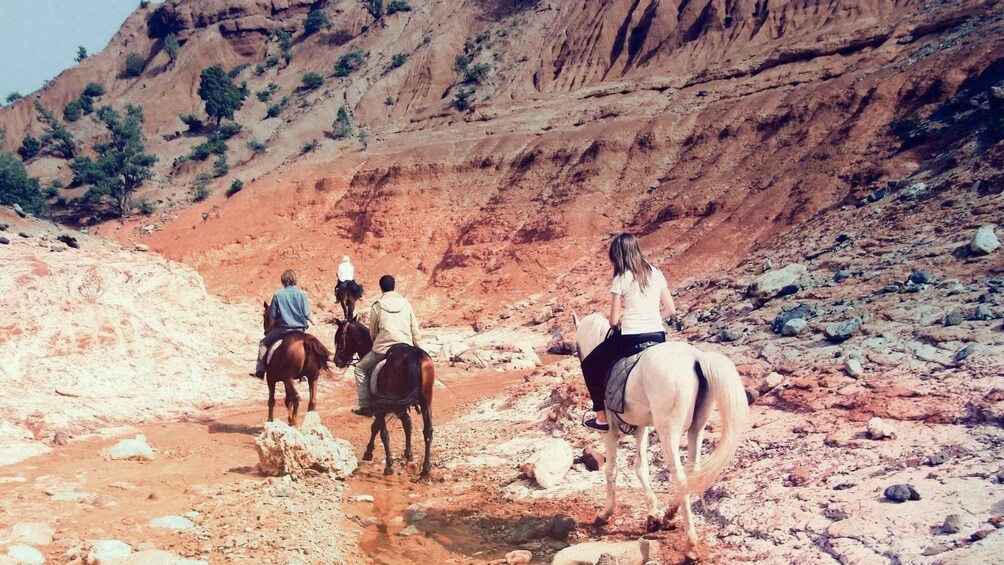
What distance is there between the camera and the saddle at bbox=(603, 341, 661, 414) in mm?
5703

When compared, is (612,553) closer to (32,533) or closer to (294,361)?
(32,533)

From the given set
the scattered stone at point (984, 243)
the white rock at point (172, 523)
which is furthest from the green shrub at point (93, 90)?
the scattered stone at point (984, 243)

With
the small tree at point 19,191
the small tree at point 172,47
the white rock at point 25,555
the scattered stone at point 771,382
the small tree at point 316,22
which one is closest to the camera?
the white rock at point 25,555

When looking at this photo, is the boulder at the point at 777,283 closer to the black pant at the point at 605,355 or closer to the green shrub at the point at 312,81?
the black pant at the point at 605,355

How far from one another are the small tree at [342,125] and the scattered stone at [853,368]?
4272cm

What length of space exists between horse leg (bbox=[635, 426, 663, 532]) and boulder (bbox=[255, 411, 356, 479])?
3577 millimetres

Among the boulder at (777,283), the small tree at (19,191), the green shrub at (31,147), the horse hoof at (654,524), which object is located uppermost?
the green shrub at (31,147)

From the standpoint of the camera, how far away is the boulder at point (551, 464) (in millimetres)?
7389

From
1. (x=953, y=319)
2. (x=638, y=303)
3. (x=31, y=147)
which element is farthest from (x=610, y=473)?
(x=31, y=147)

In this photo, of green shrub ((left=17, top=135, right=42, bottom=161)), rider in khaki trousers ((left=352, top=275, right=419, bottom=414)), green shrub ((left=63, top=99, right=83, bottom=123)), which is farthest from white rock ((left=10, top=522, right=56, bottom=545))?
green shrub ((left=63, top=99, right=83, bottom=123))

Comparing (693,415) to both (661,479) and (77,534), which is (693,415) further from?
(77,534)

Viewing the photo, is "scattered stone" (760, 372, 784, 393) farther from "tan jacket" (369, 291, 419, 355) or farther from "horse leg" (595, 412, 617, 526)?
"tan jacket" (369, 291, 419, 355)

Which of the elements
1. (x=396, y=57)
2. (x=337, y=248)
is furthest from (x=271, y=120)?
(x=337, y=248)

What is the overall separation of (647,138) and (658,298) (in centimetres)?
2392
